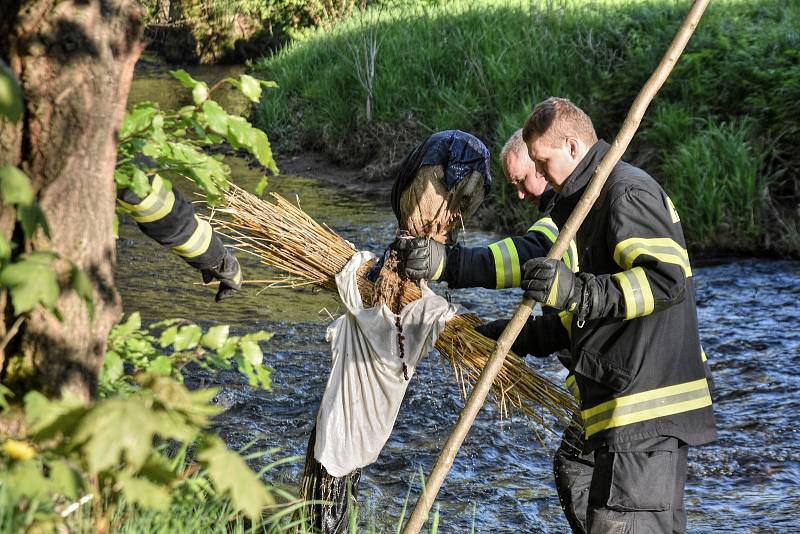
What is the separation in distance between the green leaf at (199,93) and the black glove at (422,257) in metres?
1.33

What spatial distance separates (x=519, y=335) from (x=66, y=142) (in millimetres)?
2157

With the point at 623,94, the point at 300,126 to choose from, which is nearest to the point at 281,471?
the point at 623,94

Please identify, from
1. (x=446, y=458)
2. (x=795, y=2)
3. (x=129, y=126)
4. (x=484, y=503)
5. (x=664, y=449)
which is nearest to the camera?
(x=129, y=126)

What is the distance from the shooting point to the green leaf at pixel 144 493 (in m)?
1.65

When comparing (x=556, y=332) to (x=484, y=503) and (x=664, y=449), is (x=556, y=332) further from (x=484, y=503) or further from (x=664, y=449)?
(x=484, y=503)

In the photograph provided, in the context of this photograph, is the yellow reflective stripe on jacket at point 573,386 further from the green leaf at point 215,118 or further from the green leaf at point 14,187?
the green leaf at point 14,187

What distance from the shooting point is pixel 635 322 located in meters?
2.97

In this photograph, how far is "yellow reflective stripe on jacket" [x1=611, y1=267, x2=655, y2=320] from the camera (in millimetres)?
2771

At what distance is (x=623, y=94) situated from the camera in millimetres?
9695

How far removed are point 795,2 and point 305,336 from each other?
725 cm

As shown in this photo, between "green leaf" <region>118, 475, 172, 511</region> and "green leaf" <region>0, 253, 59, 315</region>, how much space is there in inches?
13.2

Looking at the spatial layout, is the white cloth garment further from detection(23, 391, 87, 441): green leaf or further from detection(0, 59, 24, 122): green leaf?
detection(0, 59, 24, 122): green leaf

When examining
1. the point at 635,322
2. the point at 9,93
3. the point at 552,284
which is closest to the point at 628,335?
the point at 635,322

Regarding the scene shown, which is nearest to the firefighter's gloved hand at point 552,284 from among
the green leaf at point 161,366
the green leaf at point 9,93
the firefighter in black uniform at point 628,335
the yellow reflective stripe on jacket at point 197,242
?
the firefighter in black uniform at point 628,335
